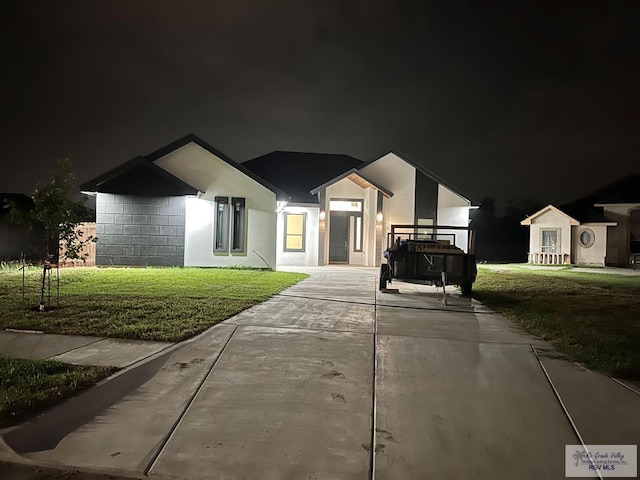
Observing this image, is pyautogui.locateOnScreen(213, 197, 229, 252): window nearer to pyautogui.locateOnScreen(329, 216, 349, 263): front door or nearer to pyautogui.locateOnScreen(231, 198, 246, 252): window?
pyautogui.locateOnScreen(231, 198, 246, 252): window

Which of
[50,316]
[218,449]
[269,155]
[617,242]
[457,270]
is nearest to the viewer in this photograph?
[218,449]

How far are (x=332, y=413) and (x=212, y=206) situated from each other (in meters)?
14.4

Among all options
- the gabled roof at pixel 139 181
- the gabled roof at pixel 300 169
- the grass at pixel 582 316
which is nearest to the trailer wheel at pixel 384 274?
the grass at pixel 582 316

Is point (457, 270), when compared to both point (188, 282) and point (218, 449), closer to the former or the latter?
point (188, 282)

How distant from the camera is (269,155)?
90.1 feet

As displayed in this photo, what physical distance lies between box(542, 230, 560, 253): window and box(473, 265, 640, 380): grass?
15372 mm

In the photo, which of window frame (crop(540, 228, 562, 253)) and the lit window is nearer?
the lit window

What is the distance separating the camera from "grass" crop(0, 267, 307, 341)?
22.2 ft

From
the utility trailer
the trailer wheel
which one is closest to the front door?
the trailer wheel

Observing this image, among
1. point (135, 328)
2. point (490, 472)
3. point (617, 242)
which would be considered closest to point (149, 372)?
point (135, 328)

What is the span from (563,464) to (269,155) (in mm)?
25466

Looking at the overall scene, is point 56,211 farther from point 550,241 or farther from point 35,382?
point 550,241

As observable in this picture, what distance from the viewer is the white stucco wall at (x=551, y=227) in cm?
2919

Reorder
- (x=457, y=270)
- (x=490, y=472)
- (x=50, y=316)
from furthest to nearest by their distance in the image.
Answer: (x=457, y=270), (x=50, y=316), (x=490, y=472)
